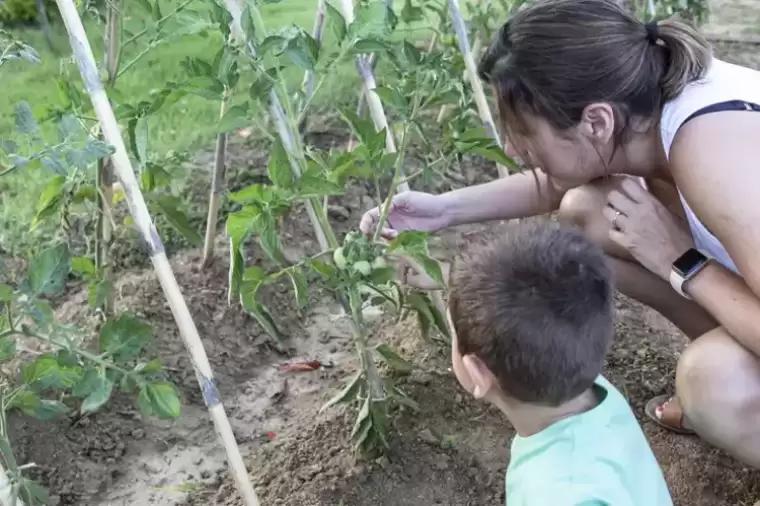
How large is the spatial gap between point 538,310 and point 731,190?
15.6 inches

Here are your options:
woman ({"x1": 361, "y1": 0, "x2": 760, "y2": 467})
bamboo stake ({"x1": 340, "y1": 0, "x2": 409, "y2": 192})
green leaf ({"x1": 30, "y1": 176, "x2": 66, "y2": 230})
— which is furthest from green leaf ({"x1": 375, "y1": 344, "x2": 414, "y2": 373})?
green leaf ({"x1": 30, "y1": 176, "x2": 66, "y2": 230})

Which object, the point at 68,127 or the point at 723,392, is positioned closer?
the point at 68,127

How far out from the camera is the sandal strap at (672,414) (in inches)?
67.3

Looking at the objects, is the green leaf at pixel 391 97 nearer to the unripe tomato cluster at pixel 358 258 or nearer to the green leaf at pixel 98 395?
the unripe tomato cluster at pixel 358 258

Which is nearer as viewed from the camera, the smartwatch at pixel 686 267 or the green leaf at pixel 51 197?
the smartwatch at pixel 686 267

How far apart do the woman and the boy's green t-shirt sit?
0.30 meters

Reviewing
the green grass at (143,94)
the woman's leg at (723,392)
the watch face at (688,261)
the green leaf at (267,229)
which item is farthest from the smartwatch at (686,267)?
the green grass at (143,94)

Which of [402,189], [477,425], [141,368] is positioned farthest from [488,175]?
[141,368]

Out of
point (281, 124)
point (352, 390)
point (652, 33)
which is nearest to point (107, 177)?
point (281, 124)

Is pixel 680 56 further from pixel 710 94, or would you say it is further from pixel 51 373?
pixel 51 373

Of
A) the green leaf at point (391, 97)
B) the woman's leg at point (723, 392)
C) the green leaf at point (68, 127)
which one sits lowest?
the woman's leg at point (723, 392)

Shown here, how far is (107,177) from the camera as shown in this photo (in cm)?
163

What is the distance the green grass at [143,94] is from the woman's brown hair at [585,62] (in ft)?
3.49

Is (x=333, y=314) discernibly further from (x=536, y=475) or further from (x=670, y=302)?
(x=536, y=475)
